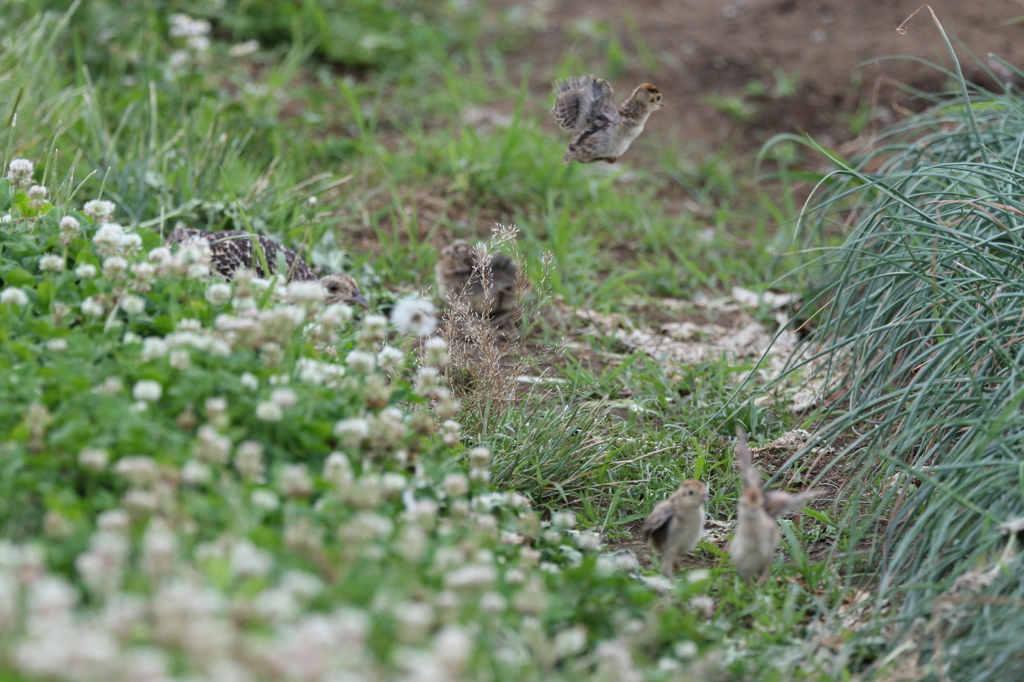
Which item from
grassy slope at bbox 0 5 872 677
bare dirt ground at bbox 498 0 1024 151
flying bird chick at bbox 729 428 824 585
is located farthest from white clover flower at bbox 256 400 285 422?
bare dirt ground at bbox 498 0 1024 151

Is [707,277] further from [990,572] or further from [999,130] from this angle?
[990,572]

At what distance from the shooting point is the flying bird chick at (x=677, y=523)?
2959mm

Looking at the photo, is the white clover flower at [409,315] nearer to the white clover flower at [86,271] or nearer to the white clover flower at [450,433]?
the white clover flower at [450,433]

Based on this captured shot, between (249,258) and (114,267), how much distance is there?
145 centimetres

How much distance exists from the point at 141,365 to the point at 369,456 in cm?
67

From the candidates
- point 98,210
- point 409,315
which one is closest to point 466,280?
point 409,315

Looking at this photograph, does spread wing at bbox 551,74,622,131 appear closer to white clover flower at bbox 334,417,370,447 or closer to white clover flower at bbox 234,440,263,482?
white clover flower at bbox 334,417,370,447

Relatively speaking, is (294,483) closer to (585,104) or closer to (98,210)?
(98,210)

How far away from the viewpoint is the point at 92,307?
2797 millimetres

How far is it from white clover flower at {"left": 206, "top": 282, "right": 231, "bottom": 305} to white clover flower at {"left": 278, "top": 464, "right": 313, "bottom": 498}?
0.75 meters

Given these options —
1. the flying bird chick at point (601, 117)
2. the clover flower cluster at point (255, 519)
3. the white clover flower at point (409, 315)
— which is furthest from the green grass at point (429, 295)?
the flying bird chick at point (601, 117)

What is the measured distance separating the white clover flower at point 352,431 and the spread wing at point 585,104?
1972mm

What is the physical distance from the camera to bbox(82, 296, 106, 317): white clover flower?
9.18ft

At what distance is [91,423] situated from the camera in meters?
2.49
